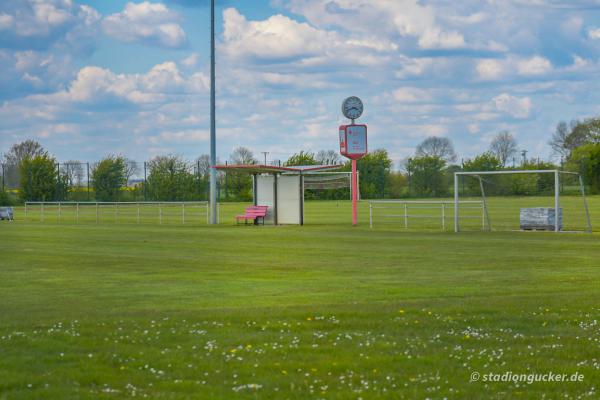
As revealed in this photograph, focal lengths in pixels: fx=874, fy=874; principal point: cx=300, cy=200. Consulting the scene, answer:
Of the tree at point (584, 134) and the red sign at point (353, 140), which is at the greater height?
the tree at point (584, 134)

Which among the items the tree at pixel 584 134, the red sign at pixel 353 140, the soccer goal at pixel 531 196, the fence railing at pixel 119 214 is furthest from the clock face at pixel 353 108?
the tree at pixel 584 134

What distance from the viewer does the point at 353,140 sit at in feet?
121

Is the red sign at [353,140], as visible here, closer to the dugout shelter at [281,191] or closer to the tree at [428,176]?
the dugout shelter at [281,191]

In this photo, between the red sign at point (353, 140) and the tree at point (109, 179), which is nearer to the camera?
the red sign at point (353, 140)

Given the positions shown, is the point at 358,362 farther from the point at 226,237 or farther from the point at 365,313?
the point at 226,237

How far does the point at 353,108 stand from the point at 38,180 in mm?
42124

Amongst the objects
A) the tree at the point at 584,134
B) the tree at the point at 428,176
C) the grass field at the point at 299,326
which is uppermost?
the tree at the point at 584,134

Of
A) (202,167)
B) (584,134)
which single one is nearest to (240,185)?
(202,167)

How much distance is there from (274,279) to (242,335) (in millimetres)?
6666

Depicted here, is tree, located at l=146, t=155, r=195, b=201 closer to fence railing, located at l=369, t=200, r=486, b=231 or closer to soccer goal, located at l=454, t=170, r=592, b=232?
fence railing, located at l=369, t=200, r=486, b=231

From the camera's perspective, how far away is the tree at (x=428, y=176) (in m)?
72.7

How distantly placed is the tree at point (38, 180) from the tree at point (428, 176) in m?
30.0

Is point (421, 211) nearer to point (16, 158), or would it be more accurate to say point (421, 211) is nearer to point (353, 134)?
point (353, 134)

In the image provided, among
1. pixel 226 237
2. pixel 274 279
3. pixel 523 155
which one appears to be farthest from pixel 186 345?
pixel 523 155
